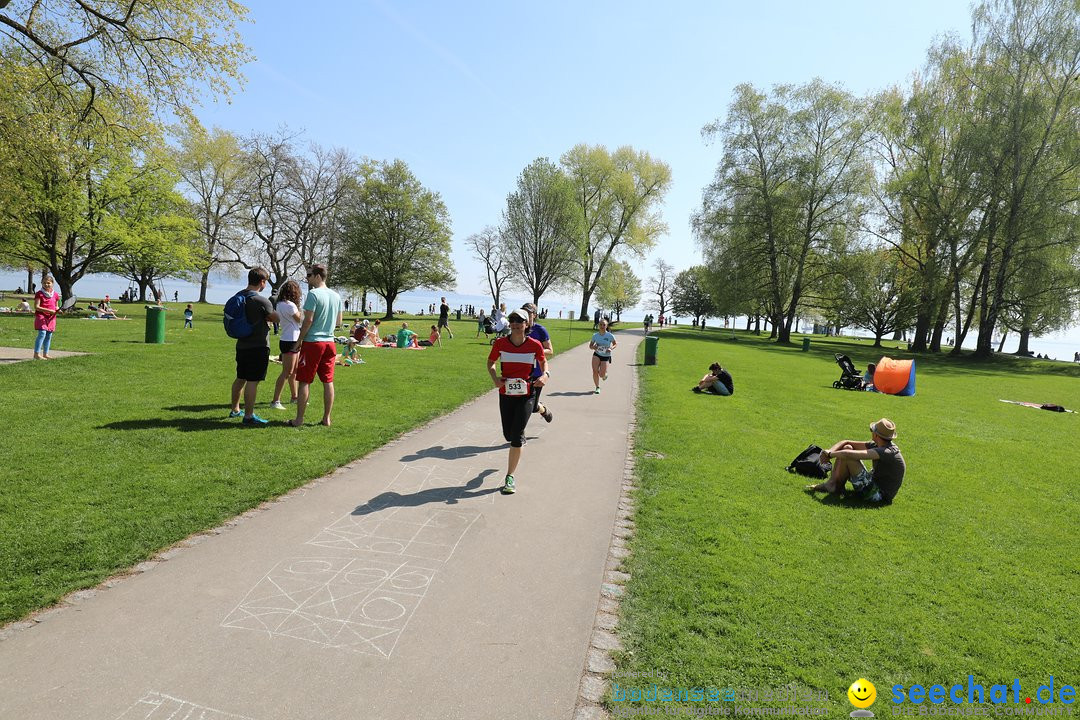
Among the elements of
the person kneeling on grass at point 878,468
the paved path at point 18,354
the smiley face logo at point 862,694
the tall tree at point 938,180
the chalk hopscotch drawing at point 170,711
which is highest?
the tall tree at point 938,180

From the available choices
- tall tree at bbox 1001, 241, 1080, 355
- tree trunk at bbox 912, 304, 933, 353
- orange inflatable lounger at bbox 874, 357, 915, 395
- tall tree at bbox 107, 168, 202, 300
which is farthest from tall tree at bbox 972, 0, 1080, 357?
tall tree at bbox 107, 168, 202, 300

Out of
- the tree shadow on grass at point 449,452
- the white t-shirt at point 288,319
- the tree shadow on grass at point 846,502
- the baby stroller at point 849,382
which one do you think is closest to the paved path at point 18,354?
the white t-shirt at point 288,319

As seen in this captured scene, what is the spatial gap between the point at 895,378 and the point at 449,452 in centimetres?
1597

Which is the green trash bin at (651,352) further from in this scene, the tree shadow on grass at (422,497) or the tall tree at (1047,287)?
the tall tree at (1047,287)

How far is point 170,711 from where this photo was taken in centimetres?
268

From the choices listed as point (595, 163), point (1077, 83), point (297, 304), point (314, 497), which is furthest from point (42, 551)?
point (595, 163)

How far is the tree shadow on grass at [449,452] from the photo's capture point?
7.33 meters

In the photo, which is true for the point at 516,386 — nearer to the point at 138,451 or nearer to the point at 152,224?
the point at 138,451

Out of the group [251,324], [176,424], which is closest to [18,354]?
[176,424]

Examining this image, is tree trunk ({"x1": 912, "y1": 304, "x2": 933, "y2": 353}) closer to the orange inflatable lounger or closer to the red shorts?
the orange inflatable lounger

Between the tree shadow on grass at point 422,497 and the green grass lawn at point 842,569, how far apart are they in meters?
1.86

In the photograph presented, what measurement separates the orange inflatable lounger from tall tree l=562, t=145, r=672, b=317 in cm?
3727

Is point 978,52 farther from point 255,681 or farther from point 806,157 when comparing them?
point 255,681

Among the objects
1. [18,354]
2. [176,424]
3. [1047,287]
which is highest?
[1047,287]
